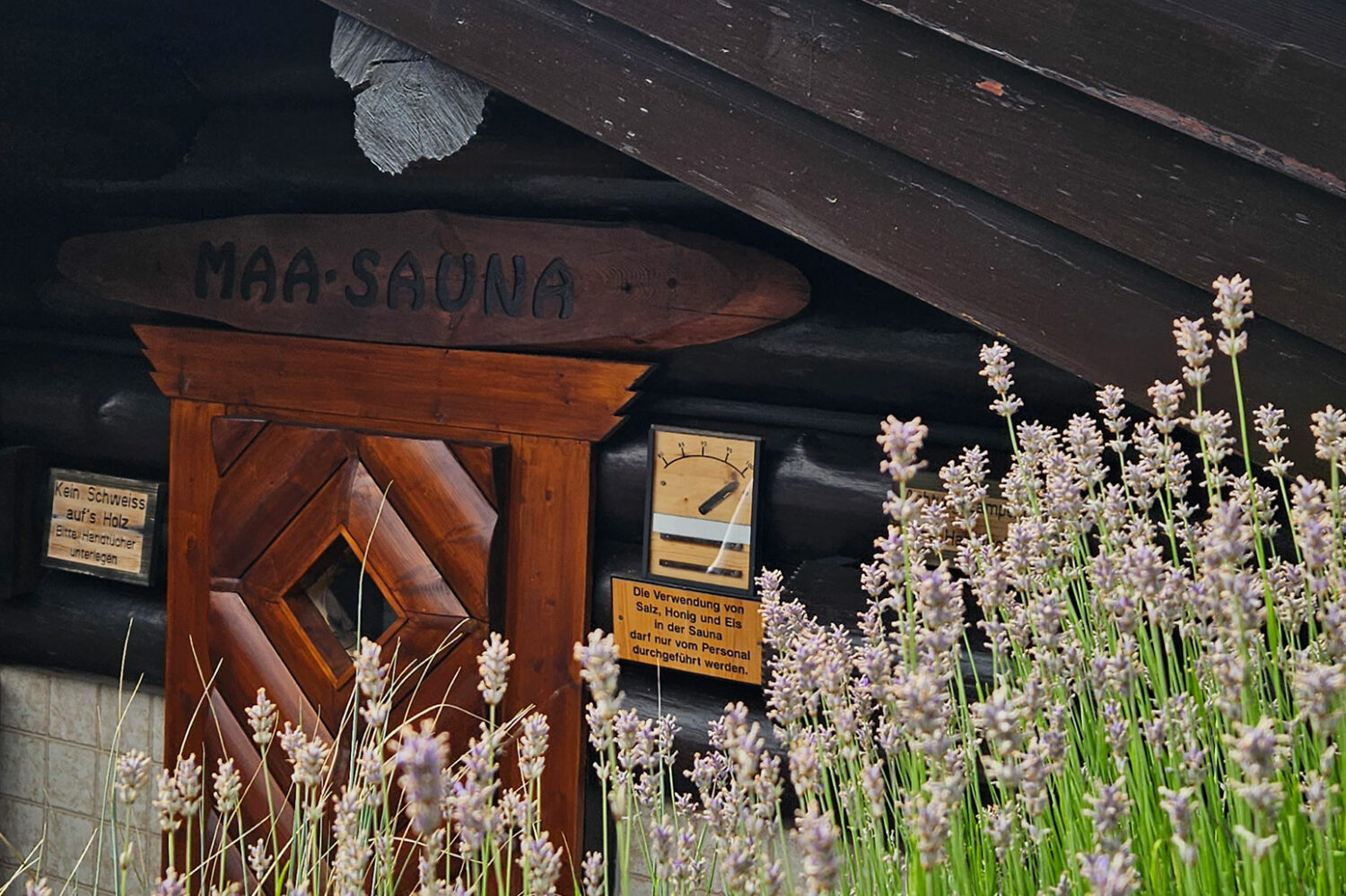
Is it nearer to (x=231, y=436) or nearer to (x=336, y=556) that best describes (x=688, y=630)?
(x=336, y=556)

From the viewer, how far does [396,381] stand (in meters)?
3.69

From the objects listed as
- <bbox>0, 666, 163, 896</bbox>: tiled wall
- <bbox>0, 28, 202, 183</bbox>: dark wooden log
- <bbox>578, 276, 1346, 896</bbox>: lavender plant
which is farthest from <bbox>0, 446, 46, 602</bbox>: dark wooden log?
<bbox>578, 276, 1346, 896</bbox>: lavender plant

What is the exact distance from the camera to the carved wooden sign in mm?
3240

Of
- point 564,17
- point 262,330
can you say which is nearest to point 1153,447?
point 564,17

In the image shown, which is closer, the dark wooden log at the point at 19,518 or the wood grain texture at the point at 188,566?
the wood grain texture at the point at 188,566

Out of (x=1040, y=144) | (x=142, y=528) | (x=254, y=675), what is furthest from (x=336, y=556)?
(x=1040, y=144)

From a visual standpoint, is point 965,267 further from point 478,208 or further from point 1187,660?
point 478,208

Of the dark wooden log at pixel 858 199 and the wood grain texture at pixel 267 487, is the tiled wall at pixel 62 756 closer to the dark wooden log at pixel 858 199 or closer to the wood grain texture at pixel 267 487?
the wood grain texture at pixel 267 487

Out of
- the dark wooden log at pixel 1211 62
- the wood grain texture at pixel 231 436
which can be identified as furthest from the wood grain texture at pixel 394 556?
the dark wooden log at pixel 1211 62

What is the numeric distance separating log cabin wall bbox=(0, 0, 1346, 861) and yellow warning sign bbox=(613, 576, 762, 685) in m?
0.10

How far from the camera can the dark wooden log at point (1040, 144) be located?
189cm

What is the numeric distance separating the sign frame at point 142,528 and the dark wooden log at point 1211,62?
10.3ft

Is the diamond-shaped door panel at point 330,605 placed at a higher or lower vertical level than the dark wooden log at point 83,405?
lower

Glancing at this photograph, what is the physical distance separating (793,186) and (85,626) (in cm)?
317
